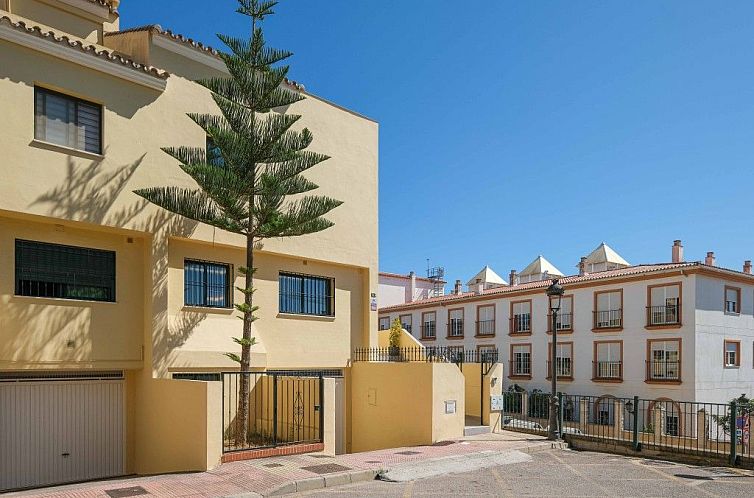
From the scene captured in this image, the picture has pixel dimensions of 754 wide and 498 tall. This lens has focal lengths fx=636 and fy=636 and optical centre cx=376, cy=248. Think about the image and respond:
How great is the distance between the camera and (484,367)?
60.0ft

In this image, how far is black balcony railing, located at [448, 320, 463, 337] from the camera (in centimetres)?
4322

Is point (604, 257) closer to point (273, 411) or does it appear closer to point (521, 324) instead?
point (521, 324)

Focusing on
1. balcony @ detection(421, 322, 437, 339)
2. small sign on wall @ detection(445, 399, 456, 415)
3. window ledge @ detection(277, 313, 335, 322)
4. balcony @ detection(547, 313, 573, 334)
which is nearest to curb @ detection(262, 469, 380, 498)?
small sign on wall @ detection(445, 399, 456, 415)

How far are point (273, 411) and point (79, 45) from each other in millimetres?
8650

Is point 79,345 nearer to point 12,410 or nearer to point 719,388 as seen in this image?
point 12,410

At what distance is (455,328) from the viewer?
4366cm

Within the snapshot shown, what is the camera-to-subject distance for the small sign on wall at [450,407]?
15.7 metres

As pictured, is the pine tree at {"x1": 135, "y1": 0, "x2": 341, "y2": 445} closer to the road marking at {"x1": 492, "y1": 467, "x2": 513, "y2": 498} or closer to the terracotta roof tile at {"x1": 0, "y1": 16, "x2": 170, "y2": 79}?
the terracotta roof tile at {"x1": 0, "y1": 16, "x2": 170, "y2": 79}

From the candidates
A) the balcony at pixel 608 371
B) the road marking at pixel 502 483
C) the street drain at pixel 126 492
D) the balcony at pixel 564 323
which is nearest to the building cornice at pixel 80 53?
the street drain at pixel 126 492

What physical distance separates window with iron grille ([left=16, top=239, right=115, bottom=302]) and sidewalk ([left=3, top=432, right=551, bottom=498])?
12.8ft

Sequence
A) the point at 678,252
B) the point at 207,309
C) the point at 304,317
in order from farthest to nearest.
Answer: the point at 678,252 → the point at 304,317 → the point at 207,309

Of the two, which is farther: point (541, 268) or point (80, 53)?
point (541, 268)

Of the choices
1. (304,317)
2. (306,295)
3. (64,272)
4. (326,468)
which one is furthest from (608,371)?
(64,272)

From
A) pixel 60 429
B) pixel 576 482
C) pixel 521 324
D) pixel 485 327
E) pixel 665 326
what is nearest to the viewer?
pixel 576 482
